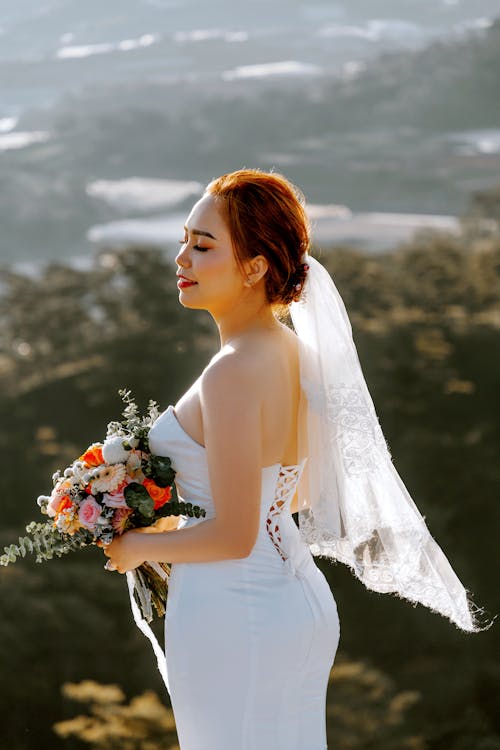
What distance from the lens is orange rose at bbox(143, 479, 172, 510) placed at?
75.8 inches

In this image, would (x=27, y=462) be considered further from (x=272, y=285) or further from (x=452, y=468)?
(x=272, y=285)

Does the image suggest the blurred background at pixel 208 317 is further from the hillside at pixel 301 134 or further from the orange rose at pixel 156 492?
the orange rose at pixel 156 492

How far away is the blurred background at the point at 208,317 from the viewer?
4.81 metres

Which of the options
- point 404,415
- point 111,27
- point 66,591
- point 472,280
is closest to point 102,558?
point 66,591

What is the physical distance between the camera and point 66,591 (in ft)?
16.7

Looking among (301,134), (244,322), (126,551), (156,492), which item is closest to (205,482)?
(156,492)

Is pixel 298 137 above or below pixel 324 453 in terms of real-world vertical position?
above

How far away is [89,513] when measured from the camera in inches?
74.9

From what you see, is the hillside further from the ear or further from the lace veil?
the ear

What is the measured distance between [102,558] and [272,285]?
11.4 feet

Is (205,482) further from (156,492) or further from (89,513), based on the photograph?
(89,513)

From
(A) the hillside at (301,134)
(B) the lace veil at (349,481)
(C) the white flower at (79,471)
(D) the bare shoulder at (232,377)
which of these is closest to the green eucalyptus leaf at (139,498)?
(C) the white flower at (79,471)

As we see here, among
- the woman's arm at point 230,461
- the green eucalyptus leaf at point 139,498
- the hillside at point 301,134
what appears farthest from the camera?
the hillside at point 301,134

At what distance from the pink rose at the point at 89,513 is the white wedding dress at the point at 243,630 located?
16 cm
